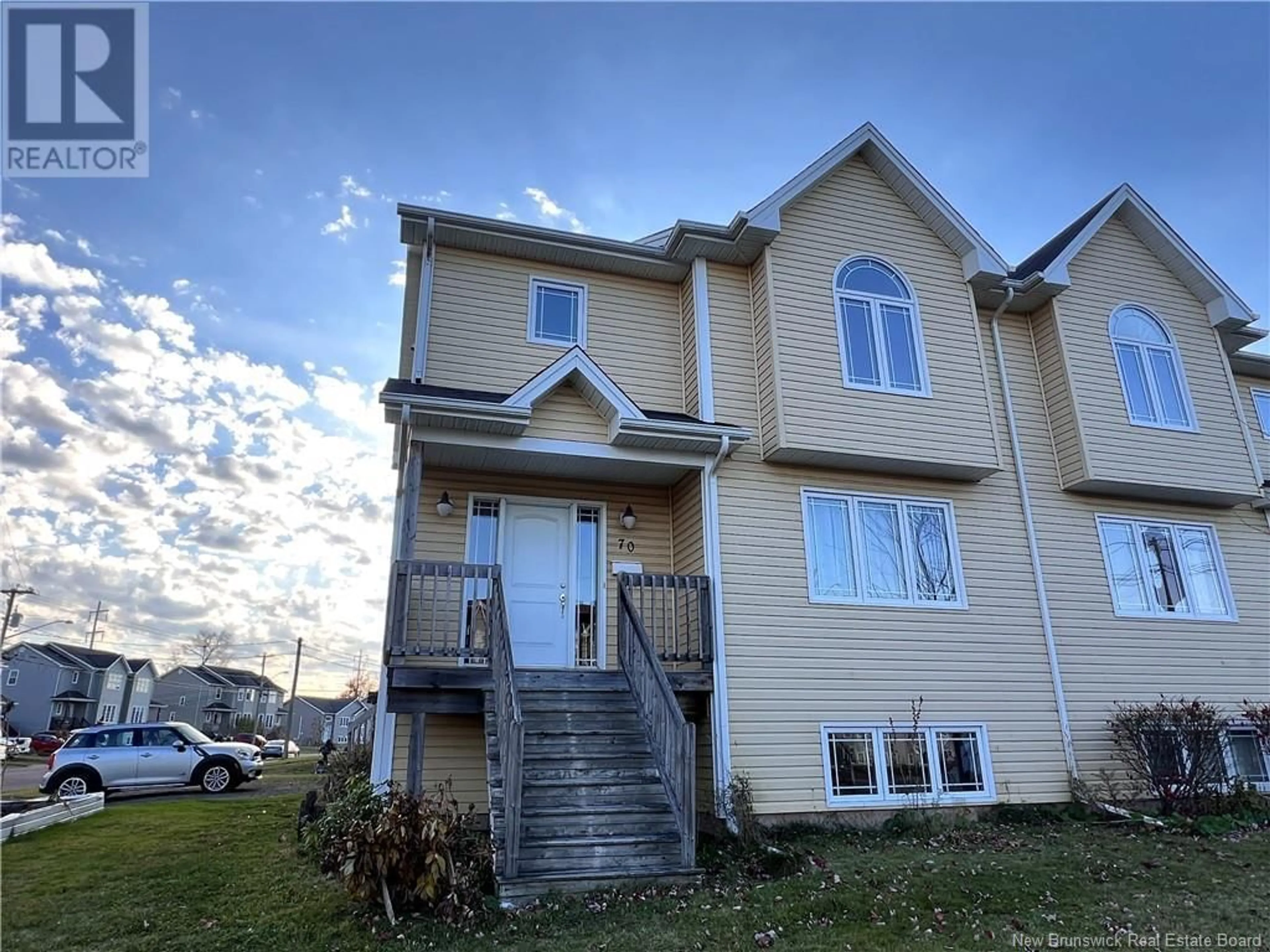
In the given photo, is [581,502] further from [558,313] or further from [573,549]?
[558,313]

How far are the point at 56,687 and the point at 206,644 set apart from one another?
1751cm

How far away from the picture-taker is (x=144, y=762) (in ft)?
47.9

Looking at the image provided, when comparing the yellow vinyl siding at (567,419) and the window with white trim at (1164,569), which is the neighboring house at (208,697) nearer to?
the yellow vinyl siding at (567,419)

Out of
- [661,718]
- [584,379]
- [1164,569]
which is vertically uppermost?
[584,379]

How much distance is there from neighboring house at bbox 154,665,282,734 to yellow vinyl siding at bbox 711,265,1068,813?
214 ft

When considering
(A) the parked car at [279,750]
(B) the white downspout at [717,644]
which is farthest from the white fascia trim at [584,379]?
(A) the parked car at [279,750]

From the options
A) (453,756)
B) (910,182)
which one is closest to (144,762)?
(453,756)

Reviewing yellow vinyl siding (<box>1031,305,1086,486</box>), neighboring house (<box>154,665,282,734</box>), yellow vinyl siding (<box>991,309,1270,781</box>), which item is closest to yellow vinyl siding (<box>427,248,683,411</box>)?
yellow vinyl siding (<box>991,309,1270,781</box>)

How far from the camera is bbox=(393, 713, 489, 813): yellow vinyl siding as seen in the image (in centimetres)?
816

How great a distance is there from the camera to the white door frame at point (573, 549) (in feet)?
30.3

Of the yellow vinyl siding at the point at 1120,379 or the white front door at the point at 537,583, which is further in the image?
the yellow vinyl siding at the point at 1120,379

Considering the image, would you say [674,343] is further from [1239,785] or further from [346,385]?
[1239,785]

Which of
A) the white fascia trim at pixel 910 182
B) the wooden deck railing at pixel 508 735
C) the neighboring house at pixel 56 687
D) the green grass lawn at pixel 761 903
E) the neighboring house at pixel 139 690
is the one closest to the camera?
the green grass lawn at pixel 761 903

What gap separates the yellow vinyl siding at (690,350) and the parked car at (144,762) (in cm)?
1310
